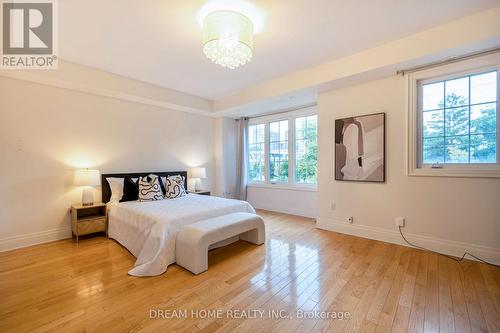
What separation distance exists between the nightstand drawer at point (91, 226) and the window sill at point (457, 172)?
4.38 metres

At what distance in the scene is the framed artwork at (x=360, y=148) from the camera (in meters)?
3.09

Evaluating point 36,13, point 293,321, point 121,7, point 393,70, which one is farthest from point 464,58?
point 36,13

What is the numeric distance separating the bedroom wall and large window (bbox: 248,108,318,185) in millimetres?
2453

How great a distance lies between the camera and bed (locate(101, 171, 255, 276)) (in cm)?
229

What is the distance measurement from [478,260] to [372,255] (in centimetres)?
109

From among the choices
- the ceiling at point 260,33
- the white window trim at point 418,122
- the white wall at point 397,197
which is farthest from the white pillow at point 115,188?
the white window trim at point 418,122

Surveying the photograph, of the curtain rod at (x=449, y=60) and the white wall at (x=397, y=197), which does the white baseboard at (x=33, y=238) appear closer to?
the white wall at (x=397, y=197)

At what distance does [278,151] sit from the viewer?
5.19m

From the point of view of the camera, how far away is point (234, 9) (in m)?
2.01

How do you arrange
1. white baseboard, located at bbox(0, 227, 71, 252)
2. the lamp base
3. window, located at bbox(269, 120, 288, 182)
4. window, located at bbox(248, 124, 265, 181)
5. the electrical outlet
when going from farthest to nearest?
window, located at bbox(248, 124, 265, 181) < window, located at bbox(269, 120, 288, 182) < the lamp base < the electrical outlet < white baseboard, located at bbox(0, 227, 71, 252)

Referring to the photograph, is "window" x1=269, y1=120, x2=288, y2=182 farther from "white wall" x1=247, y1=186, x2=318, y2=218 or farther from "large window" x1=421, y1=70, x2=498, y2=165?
"large window" x1=421, y1=70, x2=498, y2=165

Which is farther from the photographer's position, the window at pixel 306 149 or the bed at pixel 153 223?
the window at pixel 306 149

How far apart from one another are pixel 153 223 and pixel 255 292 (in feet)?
4.46

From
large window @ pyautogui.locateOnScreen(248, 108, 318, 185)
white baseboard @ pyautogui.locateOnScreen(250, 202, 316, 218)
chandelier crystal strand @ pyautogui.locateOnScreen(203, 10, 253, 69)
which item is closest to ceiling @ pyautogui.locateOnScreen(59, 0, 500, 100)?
chandelier crystal strand @ pyautogui.locateOnScreen(203, 10, 253, 69)
